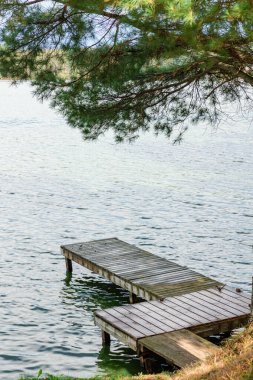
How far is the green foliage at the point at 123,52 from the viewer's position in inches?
340

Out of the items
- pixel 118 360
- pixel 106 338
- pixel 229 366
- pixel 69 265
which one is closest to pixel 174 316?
pixel 118 360

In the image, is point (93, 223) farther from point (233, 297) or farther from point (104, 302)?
point (233, 297)

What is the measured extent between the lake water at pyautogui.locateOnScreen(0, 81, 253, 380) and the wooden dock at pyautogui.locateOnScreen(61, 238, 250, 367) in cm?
77

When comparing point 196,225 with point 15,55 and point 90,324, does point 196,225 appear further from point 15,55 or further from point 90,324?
point 15,55

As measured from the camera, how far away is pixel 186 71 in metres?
12.9

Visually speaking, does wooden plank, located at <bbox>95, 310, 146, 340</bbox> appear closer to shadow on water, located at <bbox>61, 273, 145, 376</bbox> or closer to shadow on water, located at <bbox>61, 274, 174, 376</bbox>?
shadow on water, located at <bbox>61, 274, 174, 376</bbox>

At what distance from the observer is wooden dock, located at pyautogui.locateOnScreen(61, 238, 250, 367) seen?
12.4 metres

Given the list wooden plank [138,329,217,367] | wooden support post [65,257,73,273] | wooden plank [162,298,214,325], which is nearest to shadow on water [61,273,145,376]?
wooden support post [65,257,73,273]

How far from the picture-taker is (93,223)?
25062 mm

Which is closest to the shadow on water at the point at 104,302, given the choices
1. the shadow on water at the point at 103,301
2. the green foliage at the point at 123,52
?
the shadow on water at the point at 103,301

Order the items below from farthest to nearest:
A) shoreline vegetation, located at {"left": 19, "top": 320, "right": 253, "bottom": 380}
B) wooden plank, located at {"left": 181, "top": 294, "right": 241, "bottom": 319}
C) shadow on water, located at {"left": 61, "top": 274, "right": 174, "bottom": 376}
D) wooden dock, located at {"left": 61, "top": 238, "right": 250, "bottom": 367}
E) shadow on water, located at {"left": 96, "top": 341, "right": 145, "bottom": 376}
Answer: wooden plank, located at {"left": 181, "top": 294, "right": 241, "bottom": 319}
shadow on water, located at {"left": 61, "top": 274, "right": 174, "bottom": 376}
shadow on water, located at {"left": 96, "top": 341, "right": 145, "bottom": 376}
wooden dock, located at {"left": 61, "top": 238, "right": 250, "bottom": 367}
shoreline vegetation, located at {"left": 19, "top": 320, "right": 253, "bottom": 380}

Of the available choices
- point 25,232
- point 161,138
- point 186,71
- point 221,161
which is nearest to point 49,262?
point 25,232

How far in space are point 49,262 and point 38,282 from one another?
191cm

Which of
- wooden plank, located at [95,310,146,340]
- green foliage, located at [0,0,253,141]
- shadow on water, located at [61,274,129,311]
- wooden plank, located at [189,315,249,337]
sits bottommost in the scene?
shadow on water, located at [61,274,129,311]
